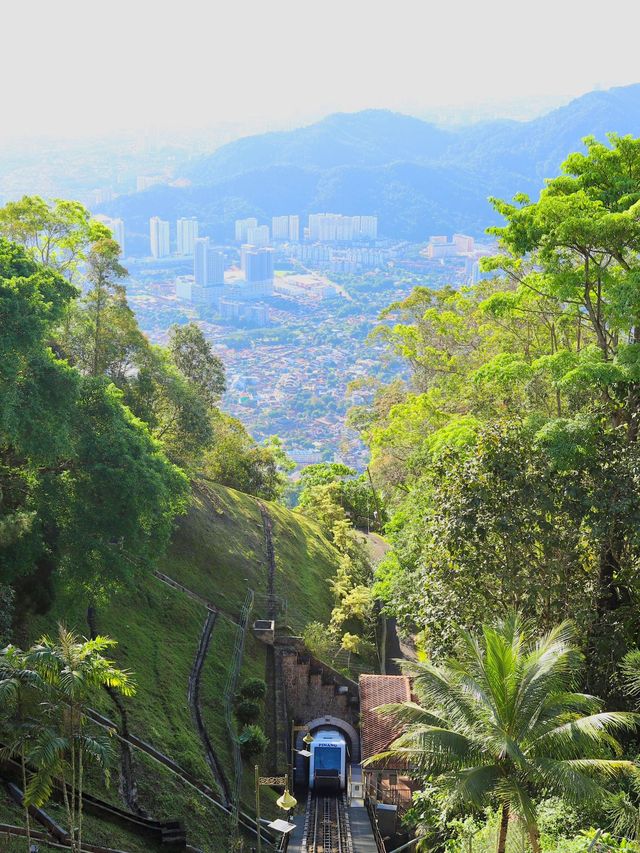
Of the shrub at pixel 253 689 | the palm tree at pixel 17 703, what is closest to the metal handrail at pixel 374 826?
the shrub at pixel 253 689

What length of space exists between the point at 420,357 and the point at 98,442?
869 inches

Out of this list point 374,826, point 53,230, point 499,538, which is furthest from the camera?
point 53,230

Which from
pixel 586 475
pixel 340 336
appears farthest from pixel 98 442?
pixel 340 336

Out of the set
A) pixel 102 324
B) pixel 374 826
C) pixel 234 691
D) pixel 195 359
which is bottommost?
pixel 374 826

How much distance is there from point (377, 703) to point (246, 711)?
378cm

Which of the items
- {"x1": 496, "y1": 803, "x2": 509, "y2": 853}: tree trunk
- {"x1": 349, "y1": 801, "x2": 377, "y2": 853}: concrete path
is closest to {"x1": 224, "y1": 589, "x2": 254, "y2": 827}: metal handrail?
{"x1": 349, "y1": 801, "x2": 377, "y2": 853}: concrete path

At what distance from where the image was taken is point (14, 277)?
1952 centimetres

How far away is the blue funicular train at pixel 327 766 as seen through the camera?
2603cm

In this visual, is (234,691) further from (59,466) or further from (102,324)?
(102,324)

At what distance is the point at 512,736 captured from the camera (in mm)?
12523

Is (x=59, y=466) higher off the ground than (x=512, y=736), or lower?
higher

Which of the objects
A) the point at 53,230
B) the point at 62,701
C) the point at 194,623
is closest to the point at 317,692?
the point at 194,623

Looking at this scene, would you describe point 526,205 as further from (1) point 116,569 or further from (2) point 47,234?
(2) point 47,234

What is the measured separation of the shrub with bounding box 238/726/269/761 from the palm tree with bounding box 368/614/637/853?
11.4m
